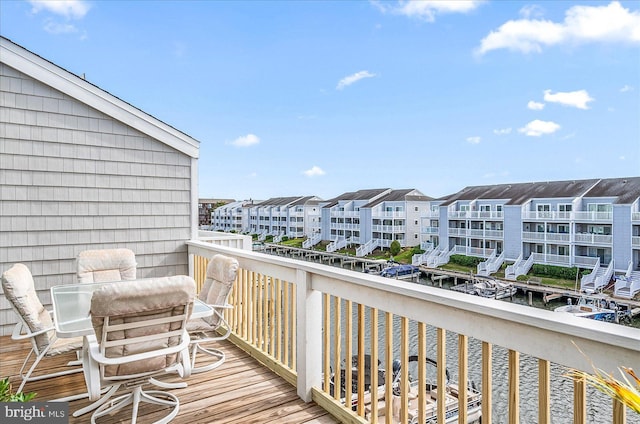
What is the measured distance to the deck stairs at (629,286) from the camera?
14.2 m

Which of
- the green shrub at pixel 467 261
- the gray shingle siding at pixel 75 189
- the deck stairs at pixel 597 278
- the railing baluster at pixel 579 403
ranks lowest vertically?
the green shrub at pixel 467 261

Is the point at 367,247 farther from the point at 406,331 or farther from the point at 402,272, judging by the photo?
the point at 406,331

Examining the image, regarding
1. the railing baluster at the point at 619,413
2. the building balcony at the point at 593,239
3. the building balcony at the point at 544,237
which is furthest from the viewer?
the building balcony at the point at 544,237

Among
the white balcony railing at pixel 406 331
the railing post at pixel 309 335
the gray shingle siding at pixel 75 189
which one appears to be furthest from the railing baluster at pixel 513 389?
the gray shingle siding at pixel 75 189

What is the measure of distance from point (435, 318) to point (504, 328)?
34 cm

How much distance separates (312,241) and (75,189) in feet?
111

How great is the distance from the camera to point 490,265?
79.7 ft

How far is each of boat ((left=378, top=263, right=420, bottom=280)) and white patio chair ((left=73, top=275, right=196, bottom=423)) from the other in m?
23.6

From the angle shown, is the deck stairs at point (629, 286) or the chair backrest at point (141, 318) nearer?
the chair backrest at point (141, 318)

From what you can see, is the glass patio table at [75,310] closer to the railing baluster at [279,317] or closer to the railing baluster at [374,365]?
the railing baluster at [279,317]

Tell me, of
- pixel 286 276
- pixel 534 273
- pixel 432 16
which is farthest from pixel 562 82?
pixel 286 276

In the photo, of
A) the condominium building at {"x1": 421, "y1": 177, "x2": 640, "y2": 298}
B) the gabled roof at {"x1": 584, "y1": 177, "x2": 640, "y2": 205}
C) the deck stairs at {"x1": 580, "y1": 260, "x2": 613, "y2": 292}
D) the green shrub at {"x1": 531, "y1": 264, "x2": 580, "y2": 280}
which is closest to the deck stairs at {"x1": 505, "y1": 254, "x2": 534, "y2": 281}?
the condominium building at {"x1": 421, "y1": 177, "x2": 640, "y2": 298}

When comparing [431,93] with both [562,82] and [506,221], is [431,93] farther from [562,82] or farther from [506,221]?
[506,221]

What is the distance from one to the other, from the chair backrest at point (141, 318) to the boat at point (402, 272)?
77.5 feet
